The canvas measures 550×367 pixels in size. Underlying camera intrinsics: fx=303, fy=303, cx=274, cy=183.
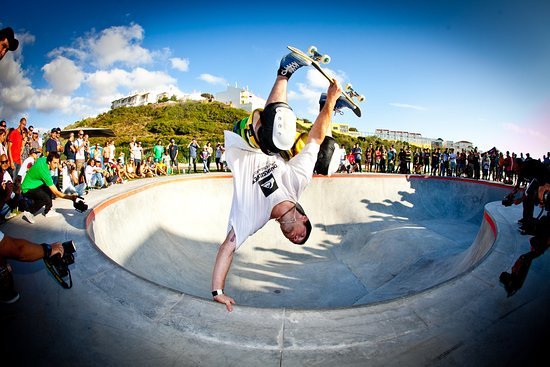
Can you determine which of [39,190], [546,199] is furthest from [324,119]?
[39,190]

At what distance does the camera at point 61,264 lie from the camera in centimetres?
273

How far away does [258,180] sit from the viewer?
126 inches

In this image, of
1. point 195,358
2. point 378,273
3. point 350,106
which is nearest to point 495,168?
point 378,273

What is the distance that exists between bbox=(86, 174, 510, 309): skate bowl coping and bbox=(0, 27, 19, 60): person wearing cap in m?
2.19

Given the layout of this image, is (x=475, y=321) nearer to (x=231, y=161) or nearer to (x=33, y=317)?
(x=231, y=161)

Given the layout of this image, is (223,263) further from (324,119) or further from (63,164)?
(63,164)

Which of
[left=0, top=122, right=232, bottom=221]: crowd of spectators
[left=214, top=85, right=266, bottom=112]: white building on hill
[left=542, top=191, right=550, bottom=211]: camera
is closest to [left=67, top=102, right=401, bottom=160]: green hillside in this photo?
[left=214, top=85, right=266, bottom=112]: white building on hill

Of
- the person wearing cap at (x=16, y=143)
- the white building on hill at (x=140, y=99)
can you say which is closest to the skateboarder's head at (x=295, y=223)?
the person wearing cap at (x=16, y=143)

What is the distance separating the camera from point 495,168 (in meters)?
17.8

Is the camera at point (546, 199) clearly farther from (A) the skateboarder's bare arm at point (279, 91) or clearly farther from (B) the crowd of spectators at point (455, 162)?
(B) the crowd of spectators at point (455, 162)

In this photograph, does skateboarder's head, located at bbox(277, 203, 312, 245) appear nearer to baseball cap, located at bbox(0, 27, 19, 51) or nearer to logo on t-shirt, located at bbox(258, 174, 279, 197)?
logo on t-shirt, located at bbox(258, 174, 279, 197)

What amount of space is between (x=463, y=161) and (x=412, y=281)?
560 inches

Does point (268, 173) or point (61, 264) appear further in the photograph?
point (268, 173)

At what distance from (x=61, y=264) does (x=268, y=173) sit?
2.13 m
